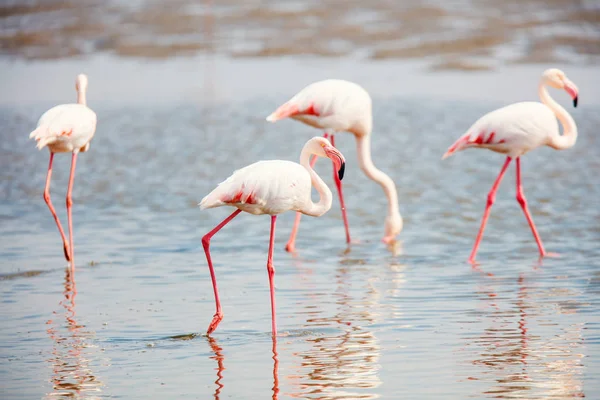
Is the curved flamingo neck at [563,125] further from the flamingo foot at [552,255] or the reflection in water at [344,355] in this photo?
the reflection in water at [344,355]

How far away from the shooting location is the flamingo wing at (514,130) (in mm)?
8906

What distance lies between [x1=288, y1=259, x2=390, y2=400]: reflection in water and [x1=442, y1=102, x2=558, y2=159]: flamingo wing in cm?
219

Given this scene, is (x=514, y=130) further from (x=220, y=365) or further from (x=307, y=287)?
(x=220, y=365)

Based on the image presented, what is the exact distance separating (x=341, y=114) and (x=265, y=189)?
3.26 m

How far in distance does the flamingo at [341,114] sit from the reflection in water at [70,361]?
3.05 metres

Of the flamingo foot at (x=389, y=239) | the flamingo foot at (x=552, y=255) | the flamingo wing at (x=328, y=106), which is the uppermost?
the flamingo wing at (x=328, y=106)

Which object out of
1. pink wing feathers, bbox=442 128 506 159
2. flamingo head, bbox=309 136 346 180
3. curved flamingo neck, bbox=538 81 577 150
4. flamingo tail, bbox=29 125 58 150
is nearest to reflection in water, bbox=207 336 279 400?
flamingo head, bbox=309 136 346 180

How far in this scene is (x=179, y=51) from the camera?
83.0 feet

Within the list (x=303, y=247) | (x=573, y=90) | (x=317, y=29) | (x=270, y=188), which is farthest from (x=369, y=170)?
(x=317, y=29)

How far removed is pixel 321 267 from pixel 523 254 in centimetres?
170

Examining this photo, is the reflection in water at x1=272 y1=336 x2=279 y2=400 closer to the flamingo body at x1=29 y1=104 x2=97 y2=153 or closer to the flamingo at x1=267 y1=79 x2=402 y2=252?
the flamingo at x1=267 y1=79 x2=402 y2=252

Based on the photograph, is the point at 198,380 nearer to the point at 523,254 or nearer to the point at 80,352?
the point at 80,352

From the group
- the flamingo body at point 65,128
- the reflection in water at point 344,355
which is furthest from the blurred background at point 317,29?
the reflection in water at point 344,355

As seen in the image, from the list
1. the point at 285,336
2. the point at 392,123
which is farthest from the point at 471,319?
the point at 392,123
